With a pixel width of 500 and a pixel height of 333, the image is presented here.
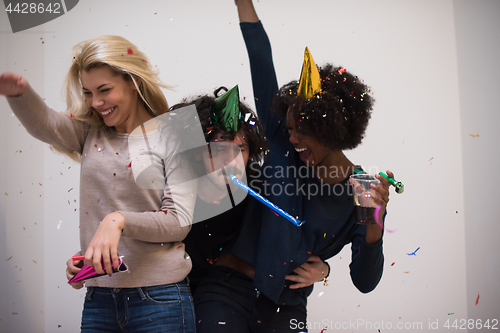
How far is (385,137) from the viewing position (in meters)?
1.57

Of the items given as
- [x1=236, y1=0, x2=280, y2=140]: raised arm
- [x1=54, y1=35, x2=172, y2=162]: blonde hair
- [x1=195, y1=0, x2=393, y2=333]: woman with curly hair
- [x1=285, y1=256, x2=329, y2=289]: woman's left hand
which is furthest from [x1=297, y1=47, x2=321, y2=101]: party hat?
[x1=285, y1=256, x2=329, y2=289]: woman's left hand

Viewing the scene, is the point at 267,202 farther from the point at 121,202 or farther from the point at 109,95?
the point at 109,95

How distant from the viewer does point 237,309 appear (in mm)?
1077

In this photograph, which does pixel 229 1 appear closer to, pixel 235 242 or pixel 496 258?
pixel 235 242

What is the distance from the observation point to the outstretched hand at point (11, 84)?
2.52 ft

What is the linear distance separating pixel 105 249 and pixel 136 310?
23cm

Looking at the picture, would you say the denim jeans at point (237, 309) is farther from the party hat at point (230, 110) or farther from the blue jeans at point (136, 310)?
the party hat at point (230, 110)

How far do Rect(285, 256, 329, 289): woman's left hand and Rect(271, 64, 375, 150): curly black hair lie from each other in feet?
1.24

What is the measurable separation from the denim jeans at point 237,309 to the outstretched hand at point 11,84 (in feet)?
2.39

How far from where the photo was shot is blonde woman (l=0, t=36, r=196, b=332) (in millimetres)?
886

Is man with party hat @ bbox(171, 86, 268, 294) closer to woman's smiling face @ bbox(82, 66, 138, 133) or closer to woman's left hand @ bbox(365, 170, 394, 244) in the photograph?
woman's smiling face @ bbox(82, 66, 138, 133)

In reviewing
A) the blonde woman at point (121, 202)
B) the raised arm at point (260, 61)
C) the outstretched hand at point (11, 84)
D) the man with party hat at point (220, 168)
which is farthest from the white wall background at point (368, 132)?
the outstretched hand at point (11, 84)

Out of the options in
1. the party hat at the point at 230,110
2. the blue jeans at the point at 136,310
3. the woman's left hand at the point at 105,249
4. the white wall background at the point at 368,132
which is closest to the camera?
the woman's left hand at the point at 105,249

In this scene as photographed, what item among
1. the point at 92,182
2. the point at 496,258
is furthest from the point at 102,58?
the point at 496,258
